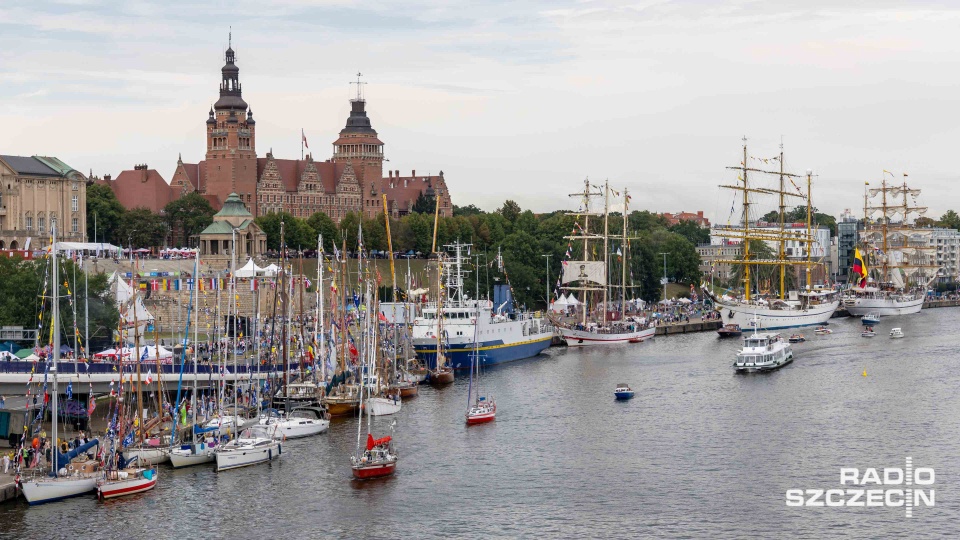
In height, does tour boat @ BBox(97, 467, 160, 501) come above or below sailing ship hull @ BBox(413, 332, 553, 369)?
below

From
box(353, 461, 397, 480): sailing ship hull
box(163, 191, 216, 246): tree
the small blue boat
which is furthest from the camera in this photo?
box(163, 191, 216, 246): tree

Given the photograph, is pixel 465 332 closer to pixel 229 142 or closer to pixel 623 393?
pixel 623 393

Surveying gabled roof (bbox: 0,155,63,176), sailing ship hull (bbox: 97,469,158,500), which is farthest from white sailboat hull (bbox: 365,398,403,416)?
gabled roof (bbox: 0,155,63,176)

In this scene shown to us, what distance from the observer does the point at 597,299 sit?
139250mm

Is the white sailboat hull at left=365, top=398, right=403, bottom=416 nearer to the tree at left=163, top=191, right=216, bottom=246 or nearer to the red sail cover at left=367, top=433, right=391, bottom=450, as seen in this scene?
the red sail cover at left=367, top=433, right=391, bottom=450

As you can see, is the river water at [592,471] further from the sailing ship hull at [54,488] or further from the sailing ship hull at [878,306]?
the sailing ship hull at [878,306]

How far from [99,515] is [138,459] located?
4783 mm

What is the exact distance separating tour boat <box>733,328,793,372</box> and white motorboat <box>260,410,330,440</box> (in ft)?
117

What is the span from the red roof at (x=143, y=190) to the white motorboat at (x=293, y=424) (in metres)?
106

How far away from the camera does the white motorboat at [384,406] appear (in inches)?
2813

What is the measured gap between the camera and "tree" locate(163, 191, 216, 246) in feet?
533

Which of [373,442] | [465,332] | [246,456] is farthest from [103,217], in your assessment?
[373,442]

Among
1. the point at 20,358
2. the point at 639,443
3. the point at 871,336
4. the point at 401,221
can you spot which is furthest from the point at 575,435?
the point at 401,221

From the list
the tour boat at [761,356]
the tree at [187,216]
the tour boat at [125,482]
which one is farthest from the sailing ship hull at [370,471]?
the tree at [187,216]
